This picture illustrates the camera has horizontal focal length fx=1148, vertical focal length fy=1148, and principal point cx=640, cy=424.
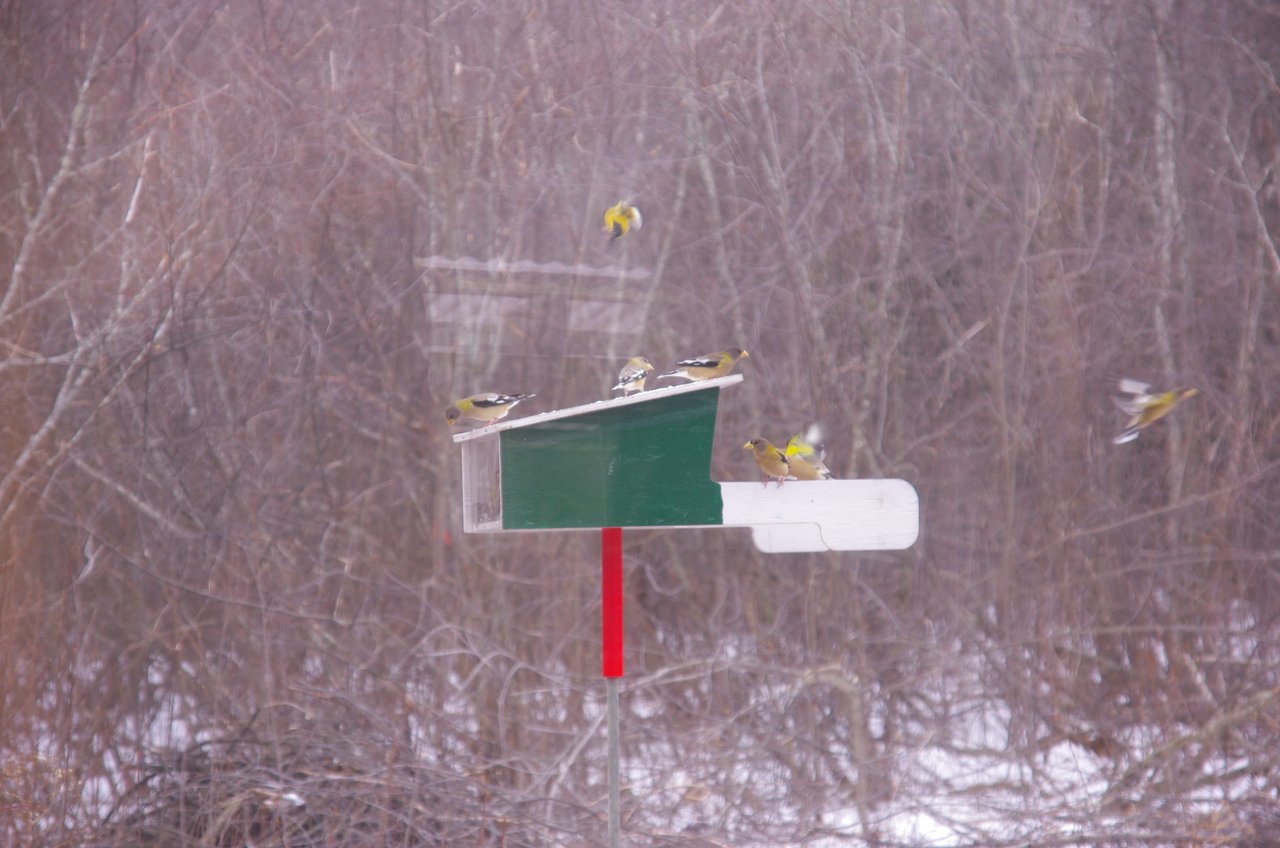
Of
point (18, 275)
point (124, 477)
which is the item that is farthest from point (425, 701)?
point (18, 275)

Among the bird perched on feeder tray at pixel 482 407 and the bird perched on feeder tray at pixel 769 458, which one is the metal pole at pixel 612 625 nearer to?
the bird perched on feeder tray at pixel 482 407

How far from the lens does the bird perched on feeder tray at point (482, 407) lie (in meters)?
3.45

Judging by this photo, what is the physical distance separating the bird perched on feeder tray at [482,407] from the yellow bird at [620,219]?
84 centimetres

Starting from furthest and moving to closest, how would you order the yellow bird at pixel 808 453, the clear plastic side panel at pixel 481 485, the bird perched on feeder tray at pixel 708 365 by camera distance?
the yellow bird at pixel 808 453, the bird perched on feeder tray at pixel 708 365, the clear plastic side panel at pixel 481 485

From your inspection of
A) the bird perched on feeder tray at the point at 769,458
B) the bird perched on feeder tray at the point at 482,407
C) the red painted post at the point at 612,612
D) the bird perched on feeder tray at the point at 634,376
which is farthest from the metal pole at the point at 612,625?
the bird perched on feeder tray at the point at 769,458

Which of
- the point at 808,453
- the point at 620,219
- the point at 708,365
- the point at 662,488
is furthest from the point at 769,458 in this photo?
Answer: the point at 620,219

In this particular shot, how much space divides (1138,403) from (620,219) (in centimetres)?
217

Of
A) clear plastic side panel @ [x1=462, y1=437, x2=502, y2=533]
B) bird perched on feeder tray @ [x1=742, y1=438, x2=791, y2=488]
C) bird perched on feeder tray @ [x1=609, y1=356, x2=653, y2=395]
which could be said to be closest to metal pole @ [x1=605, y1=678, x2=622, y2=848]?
clear plastic side panel @ [x1=462, y1=437, x2=502, y2=533]

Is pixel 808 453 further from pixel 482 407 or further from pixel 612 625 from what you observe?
pixel 612 625

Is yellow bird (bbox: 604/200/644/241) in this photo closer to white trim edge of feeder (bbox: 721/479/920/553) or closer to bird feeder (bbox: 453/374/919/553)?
bird feeder (bbox: 453/374/919/553)

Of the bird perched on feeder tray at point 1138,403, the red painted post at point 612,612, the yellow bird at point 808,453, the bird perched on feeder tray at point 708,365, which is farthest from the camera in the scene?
the bird perched on feeder tray at point 1138,403

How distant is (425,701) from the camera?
4273 millimetres

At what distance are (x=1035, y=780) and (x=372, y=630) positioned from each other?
2.64 meters

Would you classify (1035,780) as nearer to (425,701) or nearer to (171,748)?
(425,701)
